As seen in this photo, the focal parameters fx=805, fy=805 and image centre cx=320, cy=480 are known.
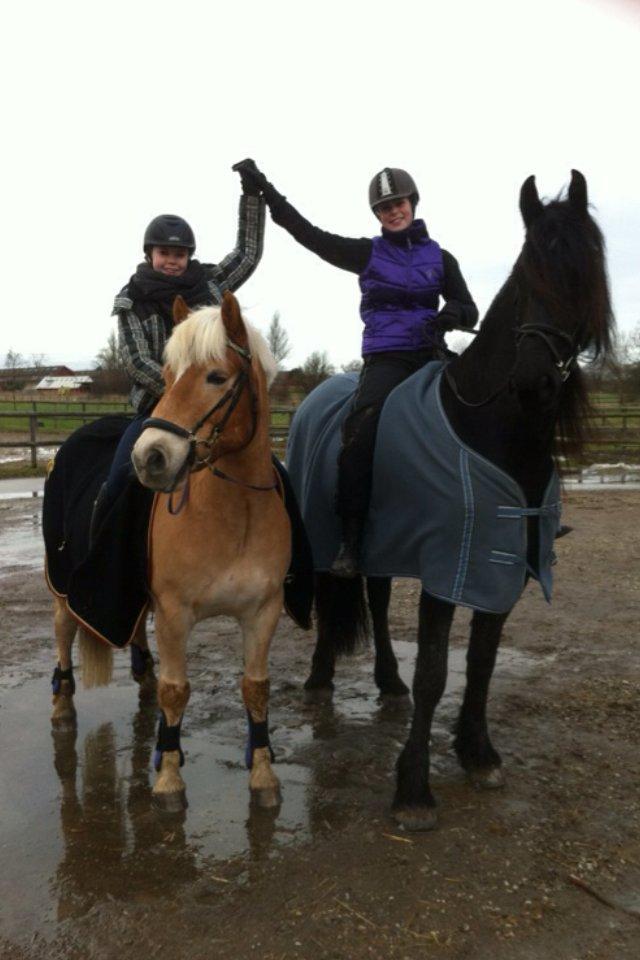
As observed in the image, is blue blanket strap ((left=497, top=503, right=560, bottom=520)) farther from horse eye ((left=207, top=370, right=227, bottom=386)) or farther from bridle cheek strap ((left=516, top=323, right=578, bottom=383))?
horse eye ((left=207, top=370, right=227, bottom=386))

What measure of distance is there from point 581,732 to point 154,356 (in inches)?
117

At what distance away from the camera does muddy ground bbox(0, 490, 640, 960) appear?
2.65m

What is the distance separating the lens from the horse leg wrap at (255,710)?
3.64 metres

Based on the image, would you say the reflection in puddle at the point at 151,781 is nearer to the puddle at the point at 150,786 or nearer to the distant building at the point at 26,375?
the puddle at the point at 150,786

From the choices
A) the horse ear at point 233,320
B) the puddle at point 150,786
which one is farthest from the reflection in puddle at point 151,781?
the horse ear at point 233,320

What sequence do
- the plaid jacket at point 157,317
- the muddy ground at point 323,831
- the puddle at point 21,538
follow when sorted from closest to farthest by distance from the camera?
1. the muddy ground at point 323,831
2. the plaid jacket at point 157,317
3. the puddle at point 21,538

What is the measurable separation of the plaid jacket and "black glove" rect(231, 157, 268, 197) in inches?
1.5

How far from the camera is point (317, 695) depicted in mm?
4852

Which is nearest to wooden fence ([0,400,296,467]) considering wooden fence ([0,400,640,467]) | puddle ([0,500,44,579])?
wooden fence ([0,400,640,467])

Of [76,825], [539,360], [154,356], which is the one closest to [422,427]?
[539,360]

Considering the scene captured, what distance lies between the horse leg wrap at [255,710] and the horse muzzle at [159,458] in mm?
1111

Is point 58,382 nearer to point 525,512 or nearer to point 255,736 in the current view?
point 255,736

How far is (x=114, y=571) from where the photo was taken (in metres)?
3.72

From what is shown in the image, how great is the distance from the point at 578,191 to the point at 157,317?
2026mm
